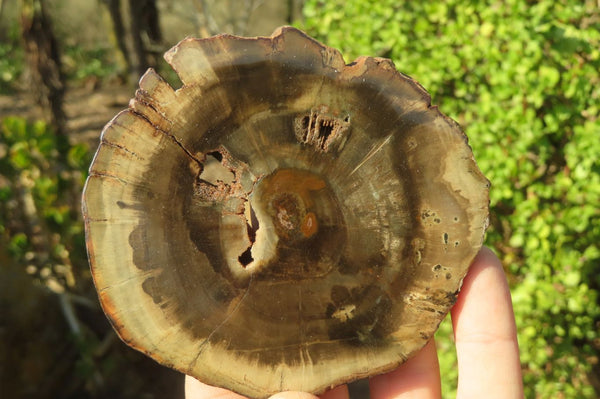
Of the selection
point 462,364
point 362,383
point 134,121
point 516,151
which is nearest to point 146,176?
point 134,121

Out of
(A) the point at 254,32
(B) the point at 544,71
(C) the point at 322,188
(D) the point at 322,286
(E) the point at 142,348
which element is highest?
(A) the point at 254,32

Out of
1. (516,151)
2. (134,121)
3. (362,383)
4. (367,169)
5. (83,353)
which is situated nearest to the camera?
(134,121)

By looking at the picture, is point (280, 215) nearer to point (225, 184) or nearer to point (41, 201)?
point (225, 184)

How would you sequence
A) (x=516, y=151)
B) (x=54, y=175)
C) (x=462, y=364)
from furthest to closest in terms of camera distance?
(x=54, y=175), (x=516, y=151), (x=462, y=364)

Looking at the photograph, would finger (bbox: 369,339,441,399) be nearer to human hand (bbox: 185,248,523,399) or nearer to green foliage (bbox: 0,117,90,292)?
human hand (bbox: 185,248,523,399)

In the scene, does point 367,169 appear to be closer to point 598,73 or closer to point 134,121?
point 134,121

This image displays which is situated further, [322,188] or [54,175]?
[54,175]

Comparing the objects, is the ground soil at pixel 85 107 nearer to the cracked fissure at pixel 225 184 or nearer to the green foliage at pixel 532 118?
the green foliage at pixel 532 118

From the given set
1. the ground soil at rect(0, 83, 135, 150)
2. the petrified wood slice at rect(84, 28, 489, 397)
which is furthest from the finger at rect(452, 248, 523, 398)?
the ground soil at rect(0, 83, 135, 150)
